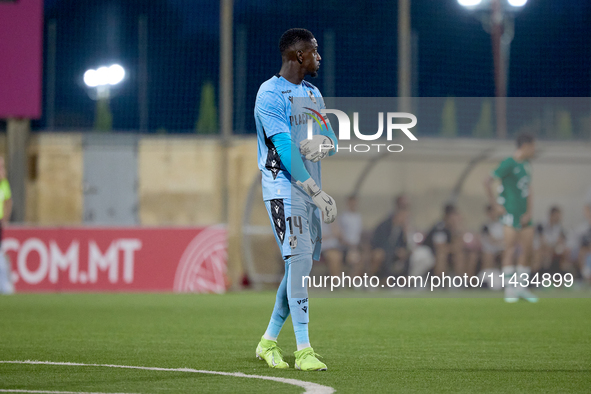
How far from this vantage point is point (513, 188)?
12.7 metres

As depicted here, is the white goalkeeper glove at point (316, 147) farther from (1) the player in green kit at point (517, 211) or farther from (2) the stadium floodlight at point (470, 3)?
(2) the stadium floodlight at point (470, 3)

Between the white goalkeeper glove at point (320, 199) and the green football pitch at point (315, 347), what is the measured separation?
0.87 meters

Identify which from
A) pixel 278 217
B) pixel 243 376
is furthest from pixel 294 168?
pixel 243 376

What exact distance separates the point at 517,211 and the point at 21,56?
980cm

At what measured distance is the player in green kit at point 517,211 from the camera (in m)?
12.4

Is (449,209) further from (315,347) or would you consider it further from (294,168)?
(294,168)

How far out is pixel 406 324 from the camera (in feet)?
27.7

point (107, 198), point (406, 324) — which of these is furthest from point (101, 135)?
point (406, 324)

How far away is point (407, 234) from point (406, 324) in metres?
7.00

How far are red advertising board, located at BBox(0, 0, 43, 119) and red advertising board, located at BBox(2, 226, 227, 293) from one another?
3666 millimetres

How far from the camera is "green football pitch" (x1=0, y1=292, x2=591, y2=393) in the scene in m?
4.52

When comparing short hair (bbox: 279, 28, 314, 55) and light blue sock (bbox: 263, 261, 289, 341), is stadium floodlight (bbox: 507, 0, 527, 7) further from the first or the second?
light blue sock (bbox: 263, 261, 289, 341)

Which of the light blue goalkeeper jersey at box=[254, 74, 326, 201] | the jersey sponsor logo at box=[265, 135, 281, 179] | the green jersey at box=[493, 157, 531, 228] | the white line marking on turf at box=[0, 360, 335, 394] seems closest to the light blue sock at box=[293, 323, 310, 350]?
the white line marking on turf at box=[0, 360, 335, 394]

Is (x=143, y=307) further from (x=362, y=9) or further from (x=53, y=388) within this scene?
(x=362, y=9)
